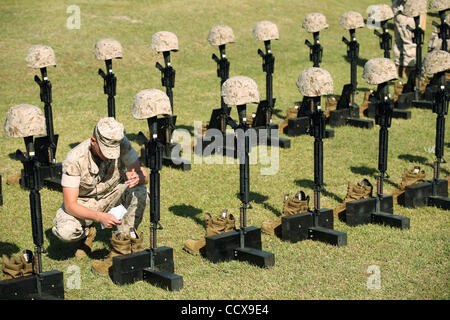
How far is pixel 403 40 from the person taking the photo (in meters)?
17.9

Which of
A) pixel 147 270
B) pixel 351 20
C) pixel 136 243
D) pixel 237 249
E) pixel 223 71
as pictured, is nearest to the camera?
pixel 147 270

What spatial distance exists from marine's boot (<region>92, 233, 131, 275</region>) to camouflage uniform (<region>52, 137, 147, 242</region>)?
414 mm

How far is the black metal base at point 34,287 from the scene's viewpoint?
274 inches

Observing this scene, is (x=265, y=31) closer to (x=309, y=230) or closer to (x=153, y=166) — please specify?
(x=309, y=230)

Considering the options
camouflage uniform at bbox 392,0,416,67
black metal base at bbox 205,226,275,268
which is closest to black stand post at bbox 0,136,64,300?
black metal base at bbox 205,226,275,268

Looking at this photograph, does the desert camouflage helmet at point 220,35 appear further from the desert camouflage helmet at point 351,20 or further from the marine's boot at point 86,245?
the marine's boot at point 86,245

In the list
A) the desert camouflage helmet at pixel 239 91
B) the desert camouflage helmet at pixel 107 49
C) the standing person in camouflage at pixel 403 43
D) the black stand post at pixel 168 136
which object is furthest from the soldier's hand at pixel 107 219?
the standing person in camouflage at pixel 403 43

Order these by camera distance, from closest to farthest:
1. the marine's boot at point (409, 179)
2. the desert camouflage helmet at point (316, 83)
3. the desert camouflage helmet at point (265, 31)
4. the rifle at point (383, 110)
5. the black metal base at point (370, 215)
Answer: the desert camouflage helmet at point (316, 83) < the rifle at point (383, 110) < the black metal base at point (370, 215) < the marine's boot at point (409, 179) < the desert camouflage helmet at point (265, 31)

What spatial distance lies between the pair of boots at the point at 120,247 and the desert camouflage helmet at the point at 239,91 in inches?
67.6

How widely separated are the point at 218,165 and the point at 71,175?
14.1ft

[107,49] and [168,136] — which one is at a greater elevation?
[107,49]

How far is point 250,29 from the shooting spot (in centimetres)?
2125

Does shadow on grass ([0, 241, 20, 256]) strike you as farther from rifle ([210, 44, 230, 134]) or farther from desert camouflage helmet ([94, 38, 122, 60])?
rifle ([210, 44, 230, 134])

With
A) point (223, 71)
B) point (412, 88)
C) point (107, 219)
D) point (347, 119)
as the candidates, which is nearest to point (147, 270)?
point (107, 219)
